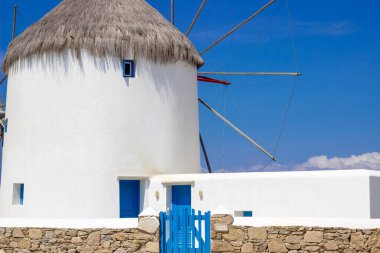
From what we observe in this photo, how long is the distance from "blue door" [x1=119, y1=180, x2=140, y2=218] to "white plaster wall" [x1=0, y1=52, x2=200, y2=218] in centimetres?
30

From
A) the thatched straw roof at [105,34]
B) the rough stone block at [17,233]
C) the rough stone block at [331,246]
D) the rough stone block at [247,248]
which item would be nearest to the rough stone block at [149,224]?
the rough stone block at [247,248]

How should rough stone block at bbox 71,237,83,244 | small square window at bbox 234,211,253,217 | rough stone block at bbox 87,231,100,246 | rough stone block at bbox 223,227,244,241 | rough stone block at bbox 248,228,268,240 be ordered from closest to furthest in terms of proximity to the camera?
rough stone block at bbox 248,228,268,240 < rough stone block at bbox 223,227,244,241 < rough stone block at bbox 87,231,100,246 < rough stone block at bbox 71,237,83,244 < small square window at bbox 234,211,253,217

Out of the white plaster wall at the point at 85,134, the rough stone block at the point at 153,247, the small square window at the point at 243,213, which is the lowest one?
the rough stone block at the point at 153,247

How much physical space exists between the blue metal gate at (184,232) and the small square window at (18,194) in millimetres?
7428

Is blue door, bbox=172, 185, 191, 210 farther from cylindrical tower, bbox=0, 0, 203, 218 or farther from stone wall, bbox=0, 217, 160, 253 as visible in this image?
stone wall, bbox=0, 217, 160, 253

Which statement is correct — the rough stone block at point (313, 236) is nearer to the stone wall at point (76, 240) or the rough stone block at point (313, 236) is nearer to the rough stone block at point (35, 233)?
the stone wall at point (76, 240)

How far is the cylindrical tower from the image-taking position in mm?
17281

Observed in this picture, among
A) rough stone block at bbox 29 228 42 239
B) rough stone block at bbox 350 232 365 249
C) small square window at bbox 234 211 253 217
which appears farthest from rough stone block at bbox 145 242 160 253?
small square window at bbox 234 211 253 217

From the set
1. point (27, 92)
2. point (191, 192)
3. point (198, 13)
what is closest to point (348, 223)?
point (191, 192)

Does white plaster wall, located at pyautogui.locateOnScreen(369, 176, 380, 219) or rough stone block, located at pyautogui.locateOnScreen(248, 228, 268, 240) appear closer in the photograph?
rough stone block, located at pyautogui.locateOnScreen(248, 228, 268, 240)

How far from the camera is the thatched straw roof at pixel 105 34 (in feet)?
57.4

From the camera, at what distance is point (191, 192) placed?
1695 centimetres

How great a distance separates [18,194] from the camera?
18.3 metres

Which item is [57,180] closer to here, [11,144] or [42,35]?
[11,144]
